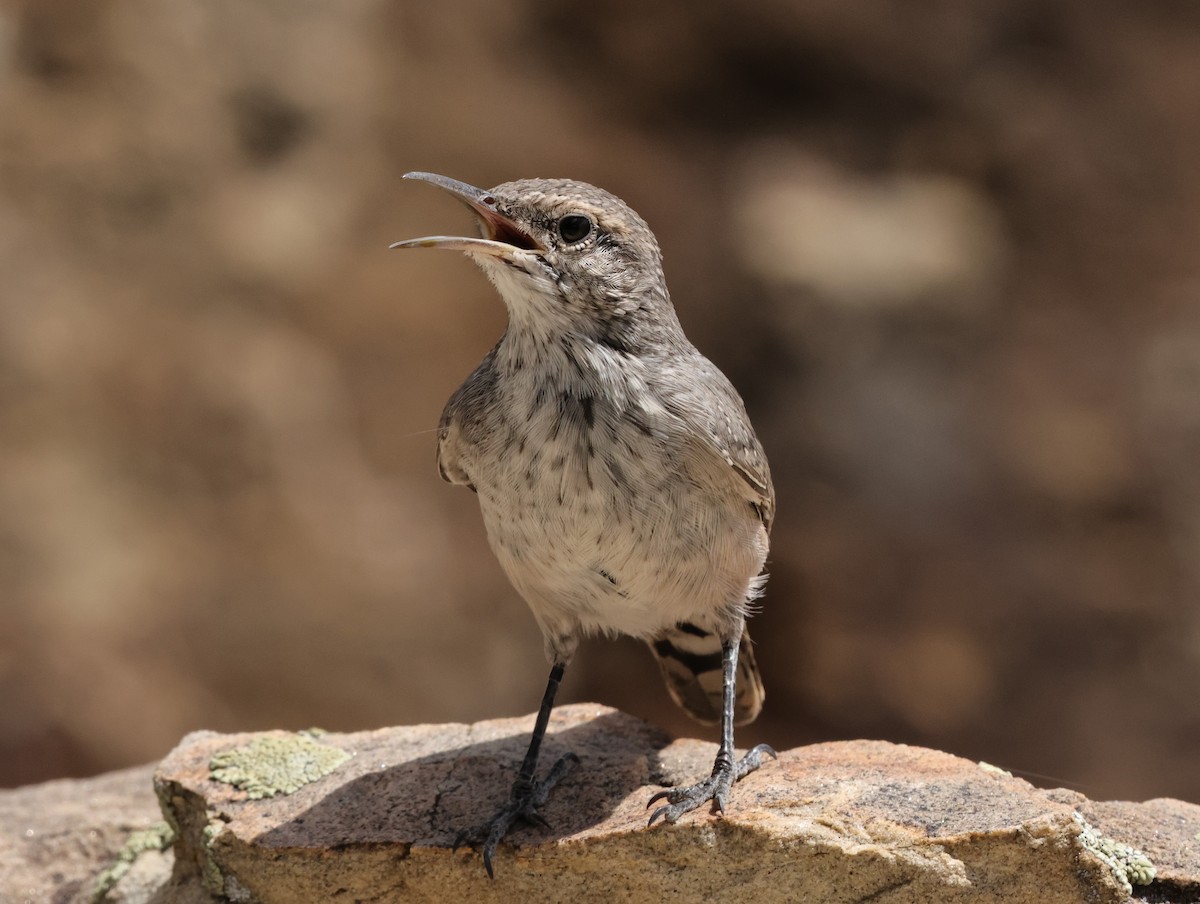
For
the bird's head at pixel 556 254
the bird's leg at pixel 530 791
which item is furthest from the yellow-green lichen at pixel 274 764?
the bird's head at pixel 556 254

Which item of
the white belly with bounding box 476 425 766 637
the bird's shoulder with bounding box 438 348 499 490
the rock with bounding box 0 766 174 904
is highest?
the bird's shoulder with bounding box 438 348 499 490

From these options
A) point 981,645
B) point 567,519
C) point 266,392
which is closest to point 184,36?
point 266,392

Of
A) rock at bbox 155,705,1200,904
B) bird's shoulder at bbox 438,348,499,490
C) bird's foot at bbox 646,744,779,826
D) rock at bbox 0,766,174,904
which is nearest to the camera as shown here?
rock at bbox 155,705,1200,904

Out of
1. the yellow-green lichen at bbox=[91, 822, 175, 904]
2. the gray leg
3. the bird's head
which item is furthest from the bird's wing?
the yellow-green lichen at bbox=[91, 822, 175, 904]

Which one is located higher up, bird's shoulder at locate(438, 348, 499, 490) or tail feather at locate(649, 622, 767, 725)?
bird's shoulder at locate(438, 348, 499, 490)

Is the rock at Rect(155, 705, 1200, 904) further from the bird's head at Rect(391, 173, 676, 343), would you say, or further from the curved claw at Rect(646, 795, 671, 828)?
the bird's head at Rect(391, 173, 676, 343)

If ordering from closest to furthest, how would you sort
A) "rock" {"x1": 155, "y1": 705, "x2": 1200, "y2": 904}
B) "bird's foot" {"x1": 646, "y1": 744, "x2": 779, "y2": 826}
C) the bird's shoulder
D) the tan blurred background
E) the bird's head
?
1. "rock" {"x1": 155, "y1": 705, "x2": 1200, "y2": 904}
2. "bird's foot" {"x1": 646, "y1": 744, "x2": 779, "y2": 826}
3. the bird's head
4. the bird's shoulder
5. the tan blurred background

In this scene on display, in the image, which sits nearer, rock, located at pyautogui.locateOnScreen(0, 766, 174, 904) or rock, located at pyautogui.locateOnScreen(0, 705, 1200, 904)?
rock, located at pyautogui.locateOnScreen(0, 705, 1200, 904)

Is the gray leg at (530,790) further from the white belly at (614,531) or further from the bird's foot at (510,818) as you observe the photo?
the white belly at (614,531)
